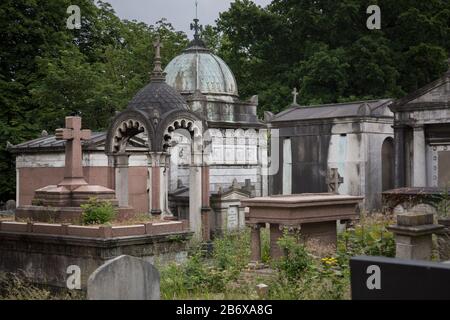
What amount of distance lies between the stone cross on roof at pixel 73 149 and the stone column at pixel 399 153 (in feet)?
36.4

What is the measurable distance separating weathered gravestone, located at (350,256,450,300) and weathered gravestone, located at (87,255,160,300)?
8.42ft

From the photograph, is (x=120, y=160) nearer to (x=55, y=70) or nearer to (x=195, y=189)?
(x=195, y=189)

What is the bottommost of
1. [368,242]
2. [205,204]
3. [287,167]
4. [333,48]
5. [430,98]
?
[368,242]

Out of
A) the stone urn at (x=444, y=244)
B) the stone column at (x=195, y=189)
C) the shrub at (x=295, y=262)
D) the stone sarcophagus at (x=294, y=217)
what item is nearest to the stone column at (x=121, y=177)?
the stone column at (x=195, y=189)

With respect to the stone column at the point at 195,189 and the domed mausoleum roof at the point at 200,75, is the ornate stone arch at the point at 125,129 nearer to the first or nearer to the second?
the stone column at the point at 195,189

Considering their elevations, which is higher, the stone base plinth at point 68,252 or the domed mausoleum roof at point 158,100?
the domed mausoleum roof at point 158,100

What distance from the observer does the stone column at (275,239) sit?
560 inches

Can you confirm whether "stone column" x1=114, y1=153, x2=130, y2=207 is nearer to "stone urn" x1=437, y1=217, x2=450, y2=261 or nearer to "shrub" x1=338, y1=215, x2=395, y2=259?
"shrub" x1=338, y1=215, x2=395, y2=259

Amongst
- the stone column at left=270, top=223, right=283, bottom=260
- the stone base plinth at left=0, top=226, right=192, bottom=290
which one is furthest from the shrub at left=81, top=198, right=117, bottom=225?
the stone column at left=270, top=223, right=283, bottom=260

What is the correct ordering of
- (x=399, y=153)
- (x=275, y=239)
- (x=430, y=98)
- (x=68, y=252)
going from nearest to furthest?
(x=275, y=239)
(x=68, y=252)
(x=430, y=98)
(x=399, y=153)

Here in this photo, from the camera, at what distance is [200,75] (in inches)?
1118

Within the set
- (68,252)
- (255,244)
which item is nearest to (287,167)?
(255,244)

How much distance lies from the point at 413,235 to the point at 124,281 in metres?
4.74

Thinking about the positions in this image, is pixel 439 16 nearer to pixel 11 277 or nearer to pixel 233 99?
pixel 233 99
